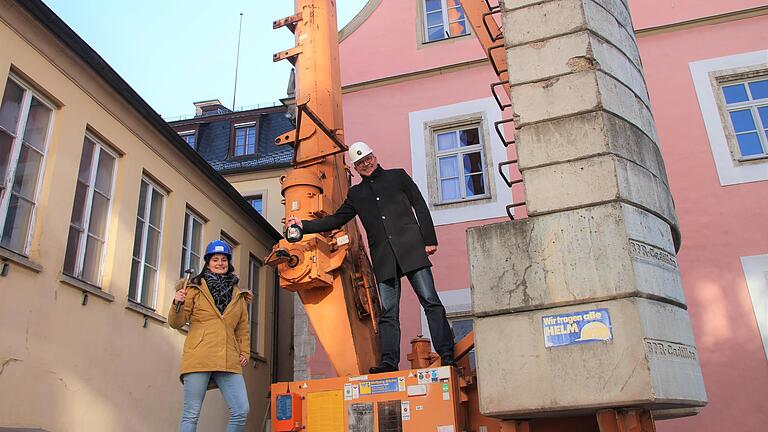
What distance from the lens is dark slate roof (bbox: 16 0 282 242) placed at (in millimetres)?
7109

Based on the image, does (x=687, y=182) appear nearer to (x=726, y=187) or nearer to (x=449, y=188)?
(x=726, y=187)

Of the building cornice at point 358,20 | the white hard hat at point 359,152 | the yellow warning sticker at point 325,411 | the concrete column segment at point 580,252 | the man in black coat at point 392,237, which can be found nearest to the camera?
the concrete column segment at point 580,252

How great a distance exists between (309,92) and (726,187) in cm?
665

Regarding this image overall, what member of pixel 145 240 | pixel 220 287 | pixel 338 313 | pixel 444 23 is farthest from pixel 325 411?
pixel 444 23

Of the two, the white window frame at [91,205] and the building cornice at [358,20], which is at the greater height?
the building cornice at [358,20]

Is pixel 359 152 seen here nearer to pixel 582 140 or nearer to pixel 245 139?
pixel 582 140

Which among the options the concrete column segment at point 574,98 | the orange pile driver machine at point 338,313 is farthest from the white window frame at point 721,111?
the concrete column segment at point 574,98

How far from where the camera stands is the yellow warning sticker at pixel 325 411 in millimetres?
4977

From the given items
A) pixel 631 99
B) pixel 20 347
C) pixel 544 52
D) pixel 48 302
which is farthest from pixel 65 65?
pixel 631 99

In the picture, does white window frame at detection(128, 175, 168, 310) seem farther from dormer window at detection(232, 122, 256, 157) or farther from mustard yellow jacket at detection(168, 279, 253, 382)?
dormer window at detection(232, 122, 256, 157)

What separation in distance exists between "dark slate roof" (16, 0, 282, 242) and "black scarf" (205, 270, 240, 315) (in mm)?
3738

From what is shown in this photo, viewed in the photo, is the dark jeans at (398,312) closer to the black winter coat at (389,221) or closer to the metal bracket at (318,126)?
the black winter coat at (389,221)

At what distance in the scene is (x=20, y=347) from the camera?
6430 millimetres

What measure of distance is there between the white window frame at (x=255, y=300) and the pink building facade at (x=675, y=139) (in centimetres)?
246
